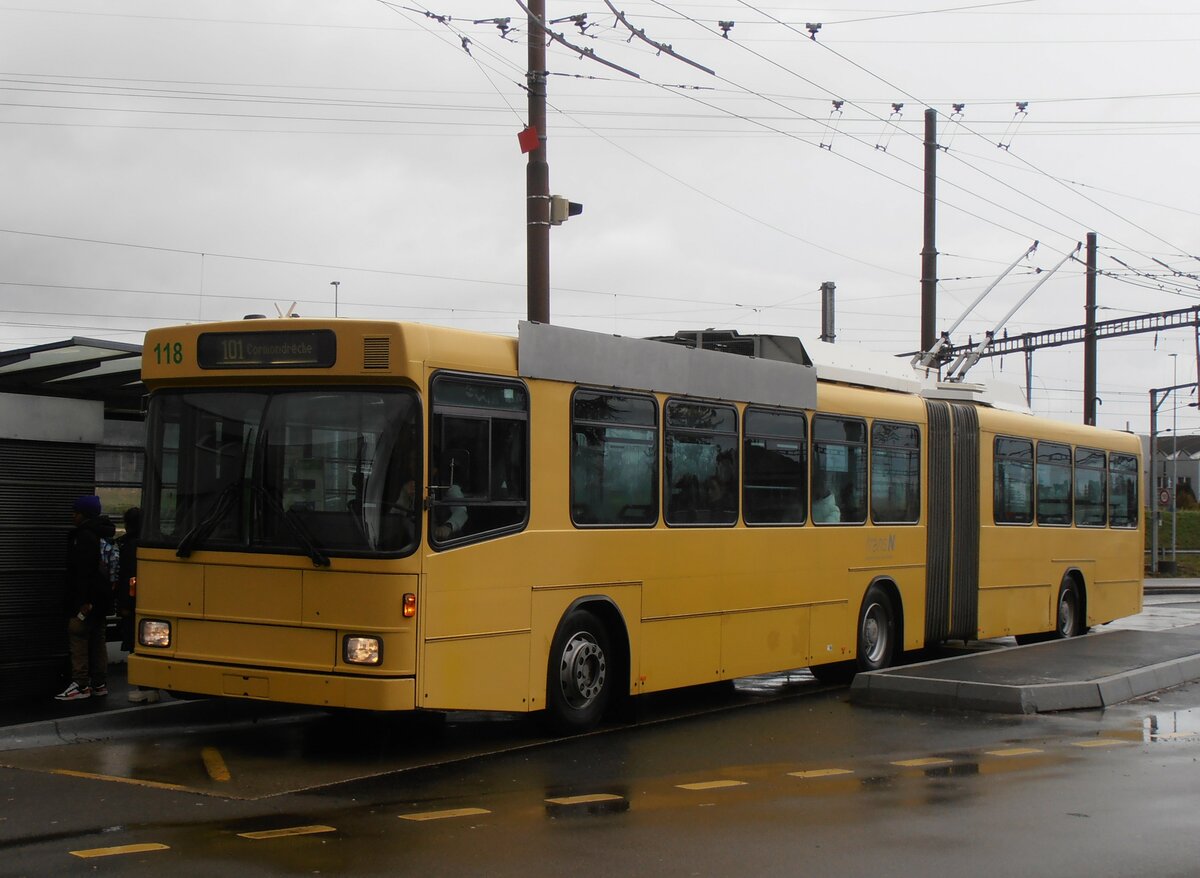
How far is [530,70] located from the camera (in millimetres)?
16688

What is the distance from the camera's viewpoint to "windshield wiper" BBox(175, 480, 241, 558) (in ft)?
33.7

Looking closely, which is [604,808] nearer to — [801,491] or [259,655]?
[259,655]

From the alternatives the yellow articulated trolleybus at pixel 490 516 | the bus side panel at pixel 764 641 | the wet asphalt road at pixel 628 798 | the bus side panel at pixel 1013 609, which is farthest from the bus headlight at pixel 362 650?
the bus side panel at pixel 1013 609

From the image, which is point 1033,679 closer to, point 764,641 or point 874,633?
point 874,633

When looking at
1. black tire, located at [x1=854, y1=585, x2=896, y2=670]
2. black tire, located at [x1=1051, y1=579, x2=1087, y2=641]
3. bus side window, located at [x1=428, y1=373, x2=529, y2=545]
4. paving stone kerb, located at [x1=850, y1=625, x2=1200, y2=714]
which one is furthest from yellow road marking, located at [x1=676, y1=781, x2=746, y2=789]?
black tire, located at [x1=1051, y1=579, x2=1087, y2=641]

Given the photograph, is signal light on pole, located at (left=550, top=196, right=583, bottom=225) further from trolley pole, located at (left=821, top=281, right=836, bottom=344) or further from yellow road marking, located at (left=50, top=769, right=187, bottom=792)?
trolley pole, located at (left=821, top=281, right=836, bottom=344)

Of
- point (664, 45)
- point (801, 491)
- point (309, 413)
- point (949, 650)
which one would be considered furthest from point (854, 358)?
point (309, 413)

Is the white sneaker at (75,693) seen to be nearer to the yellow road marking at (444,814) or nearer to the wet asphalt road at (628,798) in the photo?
the wet asphalt road at (628,798)

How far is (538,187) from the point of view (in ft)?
54.0

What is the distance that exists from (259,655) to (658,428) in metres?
3.88

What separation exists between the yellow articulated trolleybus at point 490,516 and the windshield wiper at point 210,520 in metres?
0.02

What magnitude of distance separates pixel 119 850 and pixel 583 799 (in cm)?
272

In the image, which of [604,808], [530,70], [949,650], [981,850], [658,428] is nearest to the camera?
[981,850]

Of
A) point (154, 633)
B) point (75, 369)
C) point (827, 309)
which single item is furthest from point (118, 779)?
point (827, 309)
